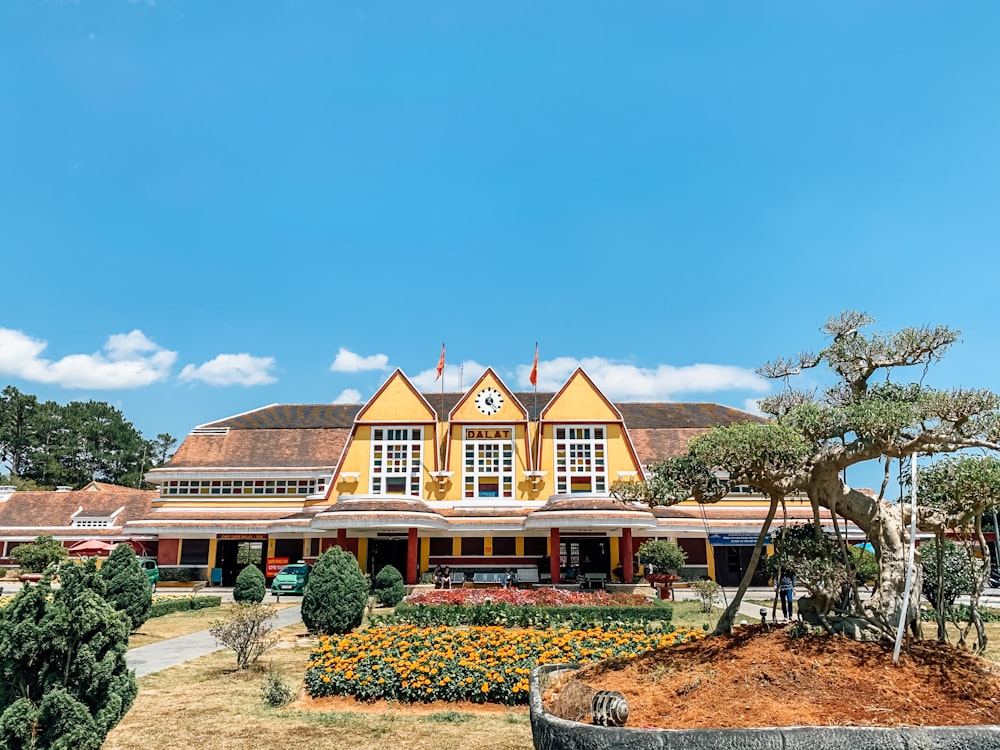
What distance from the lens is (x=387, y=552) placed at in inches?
1321

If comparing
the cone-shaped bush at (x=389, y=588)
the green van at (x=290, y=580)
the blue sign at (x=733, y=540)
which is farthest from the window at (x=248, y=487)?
the blue sign at (x=733, y=540)

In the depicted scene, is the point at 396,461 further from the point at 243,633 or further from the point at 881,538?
the point at 881,538

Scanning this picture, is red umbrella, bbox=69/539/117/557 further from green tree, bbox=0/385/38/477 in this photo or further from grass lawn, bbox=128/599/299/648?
green tree, bbox=0/385/38/477

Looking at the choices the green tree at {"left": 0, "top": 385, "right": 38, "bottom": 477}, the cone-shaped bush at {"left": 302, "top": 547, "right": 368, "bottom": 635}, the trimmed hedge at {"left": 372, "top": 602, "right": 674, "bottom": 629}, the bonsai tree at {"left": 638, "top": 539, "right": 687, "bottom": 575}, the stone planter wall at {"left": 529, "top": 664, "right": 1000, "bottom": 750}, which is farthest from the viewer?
the green tree at {"left": 0, "top": 385, "right": 38, "bottom": 477}

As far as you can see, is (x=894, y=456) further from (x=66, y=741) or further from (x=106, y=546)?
(x=106, y=546)

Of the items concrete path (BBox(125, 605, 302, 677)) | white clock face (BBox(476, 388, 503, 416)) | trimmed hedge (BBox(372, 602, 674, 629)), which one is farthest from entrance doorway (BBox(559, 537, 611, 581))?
concrete path (BBox(125, 605, 302, 677))

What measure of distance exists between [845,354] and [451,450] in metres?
26.4

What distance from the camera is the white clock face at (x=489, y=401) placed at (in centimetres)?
3388

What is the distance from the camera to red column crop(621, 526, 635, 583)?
95.9 ft

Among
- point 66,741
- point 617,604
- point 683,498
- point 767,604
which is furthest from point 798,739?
point 767,604

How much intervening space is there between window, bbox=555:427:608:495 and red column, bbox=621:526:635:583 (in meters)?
3.18

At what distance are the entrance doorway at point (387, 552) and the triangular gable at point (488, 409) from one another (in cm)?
645

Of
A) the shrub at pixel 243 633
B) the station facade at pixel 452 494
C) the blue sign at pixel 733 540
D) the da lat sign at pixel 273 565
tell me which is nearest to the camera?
the shrub at pixel 243 633

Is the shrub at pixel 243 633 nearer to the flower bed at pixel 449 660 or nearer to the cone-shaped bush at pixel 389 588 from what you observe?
the flower bed at pixel 449 660
